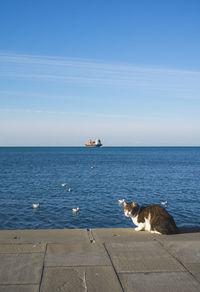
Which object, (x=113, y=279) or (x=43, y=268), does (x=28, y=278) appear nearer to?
(x=43, y=268)

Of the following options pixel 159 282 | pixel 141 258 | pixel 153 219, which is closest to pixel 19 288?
pixel 159 282

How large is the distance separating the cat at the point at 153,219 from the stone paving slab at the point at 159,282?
109 inches

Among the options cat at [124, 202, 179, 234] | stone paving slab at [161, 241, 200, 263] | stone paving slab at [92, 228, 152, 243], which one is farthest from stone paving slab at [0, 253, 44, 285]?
cat at [124, 202, 179, 234]

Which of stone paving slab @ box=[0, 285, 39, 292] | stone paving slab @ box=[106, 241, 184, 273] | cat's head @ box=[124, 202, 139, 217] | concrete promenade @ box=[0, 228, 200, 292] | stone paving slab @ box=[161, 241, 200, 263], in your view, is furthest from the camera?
cat's head @ box=[124, 202, 139, 217]

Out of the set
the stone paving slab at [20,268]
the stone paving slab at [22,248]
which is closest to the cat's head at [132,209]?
the stone paving slab at [22,248]

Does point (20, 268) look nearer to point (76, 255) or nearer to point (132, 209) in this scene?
point (76, 255)

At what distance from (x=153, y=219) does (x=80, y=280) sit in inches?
150

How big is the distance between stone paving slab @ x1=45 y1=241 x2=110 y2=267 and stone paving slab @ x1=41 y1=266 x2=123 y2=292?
260 millimetres

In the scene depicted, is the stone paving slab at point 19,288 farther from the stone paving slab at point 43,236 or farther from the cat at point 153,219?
the cat at point 153,219

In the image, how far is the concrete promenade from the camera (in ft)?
17.1

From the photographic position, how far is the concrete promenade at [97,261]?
5223mm

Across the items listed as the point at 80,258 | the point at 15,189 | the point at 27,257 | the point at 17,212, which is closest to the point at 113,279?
the point at 80,258

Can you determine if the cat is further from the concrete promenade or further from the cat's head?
the concrete promenade

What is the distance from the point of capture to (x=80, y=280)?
5395 millimetres
